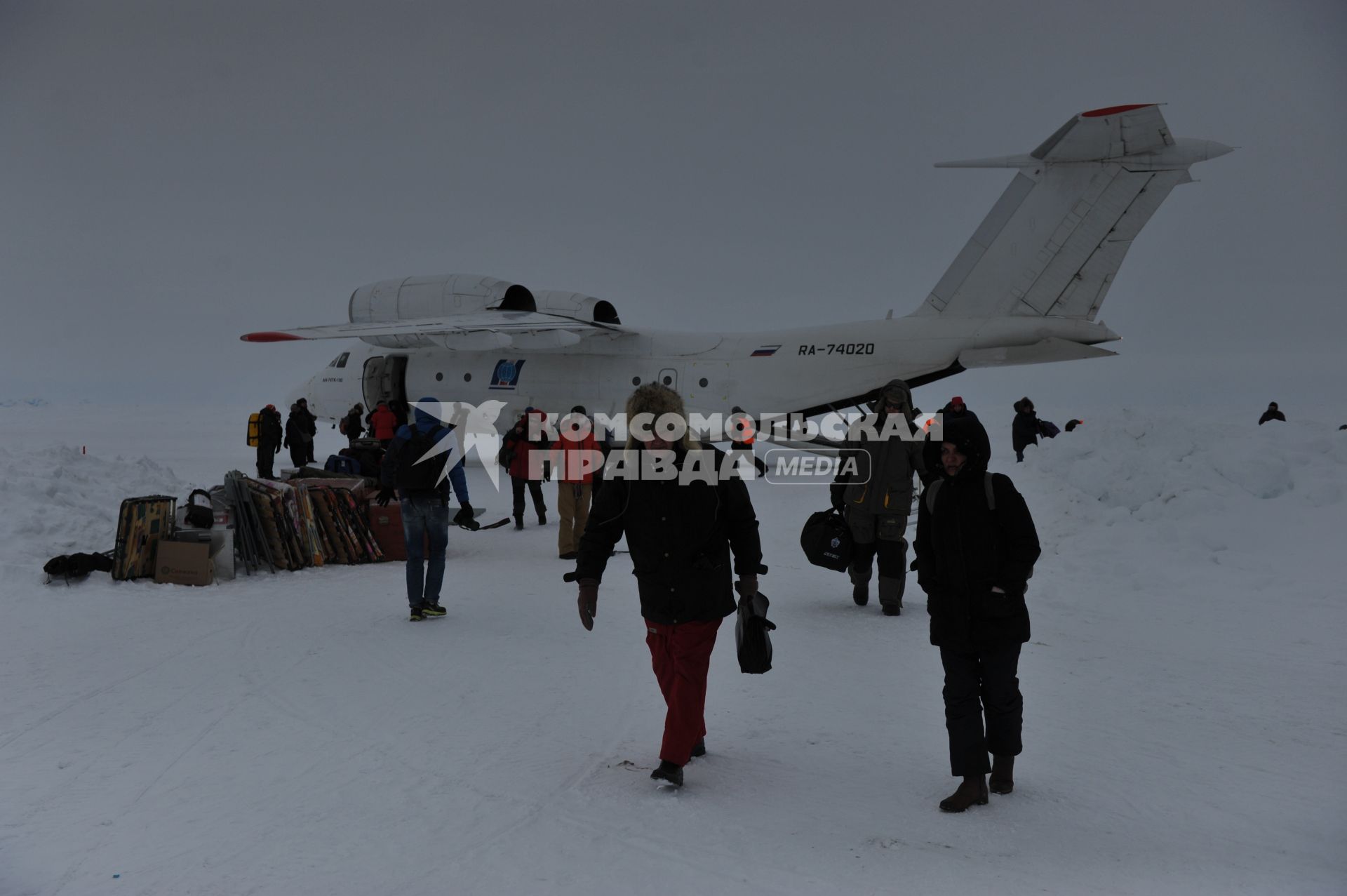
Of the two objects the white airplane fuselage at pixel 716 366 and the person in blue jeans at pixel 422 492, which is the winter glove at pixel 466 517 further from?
the white airplane fuselage at pixel 716 366

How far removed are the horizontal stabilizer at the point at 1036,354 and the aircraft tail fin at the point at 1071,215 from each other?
1.81 feet

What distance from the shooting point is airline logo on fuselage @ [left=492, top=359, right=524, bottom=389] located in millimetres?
19047

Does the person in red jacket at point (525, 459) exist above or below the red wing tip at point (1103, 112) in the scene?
below

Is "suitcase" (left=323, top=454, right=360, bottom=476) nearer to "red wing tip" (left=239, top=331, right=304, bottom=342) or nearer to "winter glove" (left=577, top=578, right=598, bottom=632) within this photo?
"red wing tip" (left=239, top=331, right=304, bottom=342)

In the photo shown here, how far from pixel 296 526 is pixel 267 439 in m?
7.42

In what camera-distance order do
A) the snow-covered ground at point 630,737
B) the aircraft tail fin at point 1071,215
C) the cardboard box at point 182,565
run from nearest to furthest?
the snow-covered ground at point 630,737, the cardboard box at point 182,565, the aircraft tail fin at point 1071,215

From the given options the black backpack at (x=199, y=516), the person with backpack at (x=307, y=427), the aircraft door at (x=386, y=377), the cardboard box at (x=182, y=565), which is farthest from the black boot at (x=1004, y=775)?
the aircraft door at (x=386, y=377)

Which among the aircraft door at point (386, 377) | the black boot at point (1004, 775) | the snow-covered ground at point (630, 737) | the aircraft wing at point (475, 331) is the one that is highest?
the aircraft wing at point (475, 331)

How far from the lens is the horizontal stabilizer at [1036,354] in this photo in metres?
14.5

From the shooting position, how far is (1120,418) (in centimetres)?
1392

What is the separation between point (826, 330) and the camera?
16.5 m

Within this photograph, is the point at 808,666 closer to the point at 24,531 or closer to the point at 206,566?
the point at 206,566

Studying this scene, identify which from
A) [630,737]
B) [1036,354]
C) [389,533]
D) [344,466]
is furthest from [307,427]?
[630,737]

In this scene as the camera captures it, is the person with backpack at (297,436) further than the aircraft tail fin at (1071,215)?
Yes
